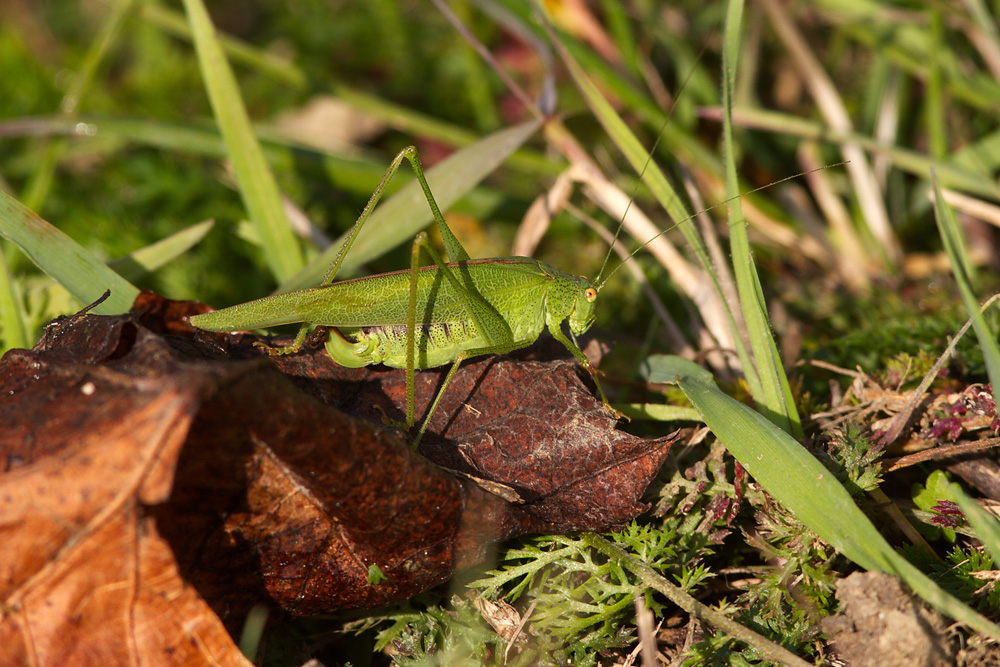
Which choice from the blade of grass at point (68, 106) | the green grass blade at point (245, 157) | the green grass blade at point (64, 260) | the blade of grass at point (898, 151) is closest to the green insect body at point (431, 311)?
the green grass blade at point (64, 260)

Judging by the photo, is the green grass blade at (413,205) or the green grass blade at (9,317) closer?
the green grass blade at (9,317)

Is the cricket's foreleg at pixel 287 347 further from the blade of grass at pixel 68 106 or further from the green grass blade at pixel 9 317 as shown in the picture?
the blade of grass at pixel 68 106

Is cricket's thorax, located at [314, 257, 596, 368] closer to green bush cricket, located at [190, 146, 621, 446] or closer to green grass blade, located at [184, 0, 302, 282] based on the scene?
green bush cricket, located at [190, 146, 621, 446]

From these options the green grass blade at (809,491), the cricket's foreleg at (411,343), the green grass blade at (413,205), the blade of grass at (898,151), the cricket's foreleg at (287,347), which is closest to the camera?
the green grass blade at (809,491)

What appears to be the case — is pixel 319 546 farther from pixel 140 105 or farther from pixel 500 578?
pixel 140 105

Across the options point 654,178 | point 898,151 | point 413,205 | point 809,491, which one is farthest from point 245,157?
point 898,151

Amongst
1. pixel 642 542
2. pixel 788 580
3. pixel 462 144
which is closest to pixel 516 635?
pixel 642 542
